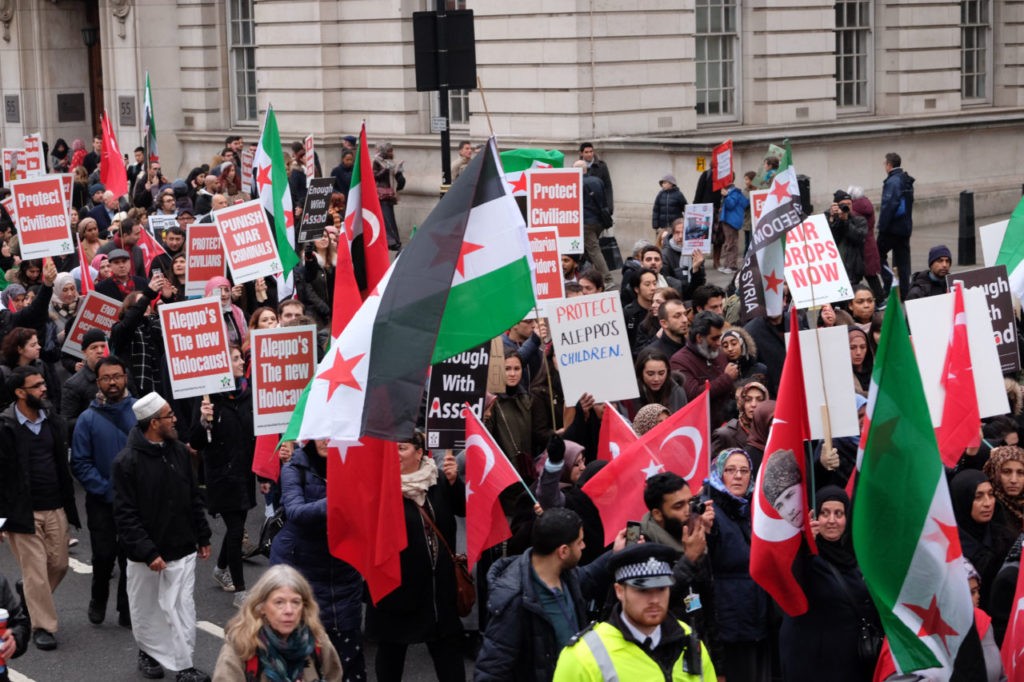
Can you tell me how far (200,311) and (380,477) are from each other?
314 centimetres

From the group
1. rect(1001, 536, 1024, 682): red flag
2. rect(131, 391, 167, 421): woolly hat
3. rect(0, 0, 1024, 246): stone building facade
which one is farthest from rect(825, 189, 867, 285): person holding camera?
rect(1001, 536, 1024, 682): red flag

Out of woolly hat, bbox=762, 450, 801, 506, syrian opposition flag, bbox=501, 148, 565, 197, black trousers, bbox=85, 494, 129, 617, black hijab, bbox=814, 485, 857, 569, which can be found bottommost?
black trousers, bbox=85, 494, 129, 617

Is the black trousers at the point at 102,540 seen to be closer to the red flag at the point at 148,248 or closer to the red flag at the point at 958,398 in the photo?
the red flag at the point at 958,398

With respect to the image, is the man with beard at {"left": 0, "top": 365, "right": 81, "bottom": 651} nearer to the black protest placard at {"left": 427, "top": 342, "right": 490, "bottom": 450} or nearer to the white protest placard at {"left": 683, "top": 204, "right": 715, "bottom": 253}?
the black protest placard at {"left": 427, "top": 342, "right": 490, "bottom": 450}

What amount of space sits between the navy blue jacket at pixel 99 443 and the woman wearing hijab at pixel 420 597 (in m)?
2.41

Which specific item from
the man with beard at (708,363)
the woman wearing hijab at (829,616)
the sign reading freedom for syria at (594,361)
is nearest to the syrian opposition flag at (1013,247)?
the man with beard at (708,363)

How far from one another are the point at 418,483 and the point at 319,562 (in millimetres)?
639

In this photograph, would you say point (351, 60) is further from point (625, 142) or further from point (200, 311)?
point (200, 311)

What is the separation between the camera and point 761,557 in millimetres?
6715

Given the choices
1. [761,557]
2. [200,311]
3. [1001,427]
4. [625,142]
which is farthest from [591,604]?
[625,142]

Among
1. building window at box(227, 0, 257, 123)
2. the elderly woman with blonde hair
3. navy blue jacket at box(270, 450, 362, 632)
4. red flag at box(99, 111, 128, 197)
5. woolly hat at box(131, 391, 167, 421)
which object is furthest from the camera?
building window at box(227, 0, 257, 123)

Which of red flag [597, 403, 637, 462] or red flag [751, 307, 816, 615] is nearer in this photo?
red flag [751, 307, 816, 615]

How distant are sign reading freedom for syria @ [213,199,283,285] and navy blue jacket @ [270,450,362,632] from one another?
518 centimetres

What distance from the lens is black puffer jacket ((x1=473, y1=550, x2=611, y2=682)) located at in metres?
6.46
